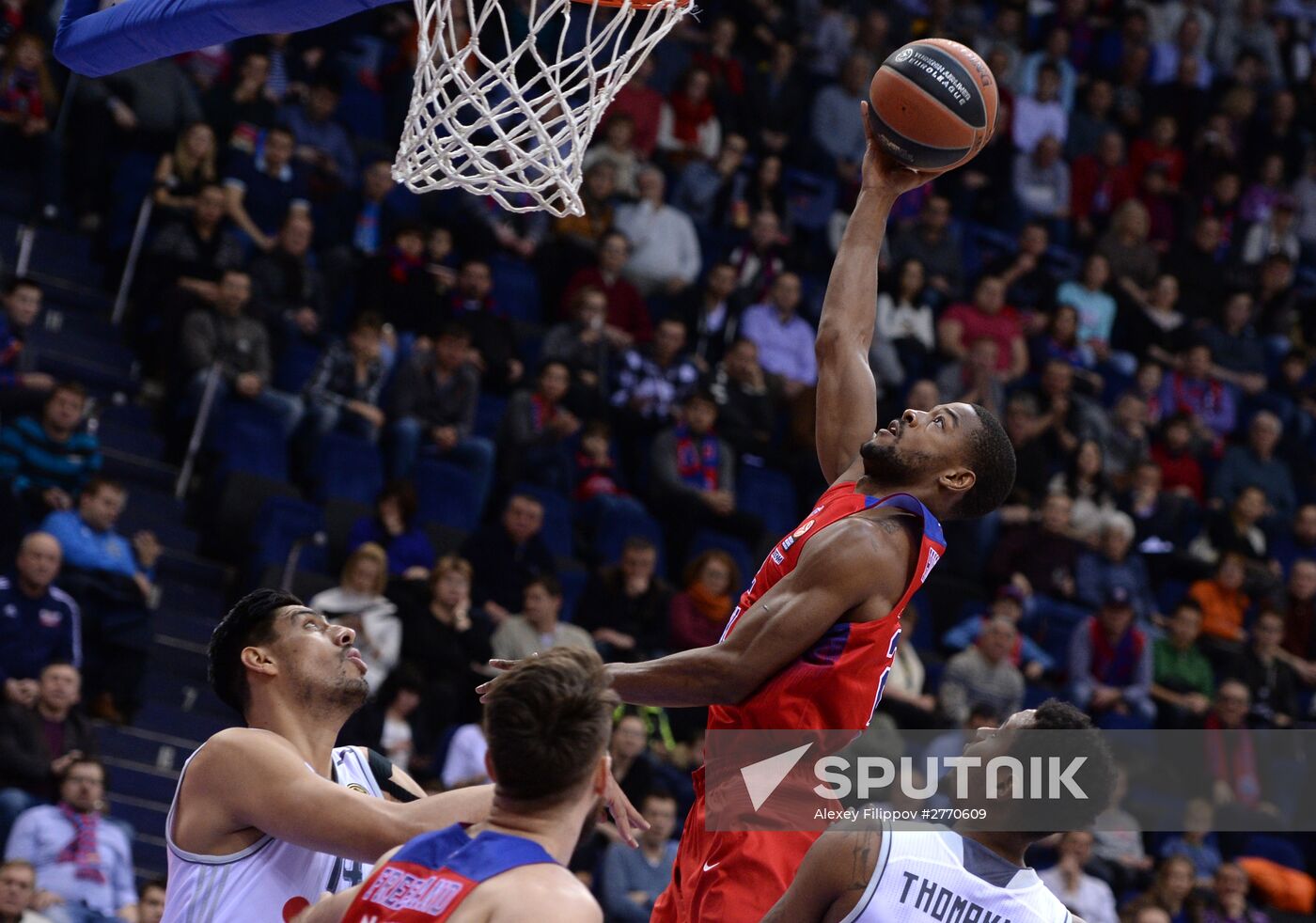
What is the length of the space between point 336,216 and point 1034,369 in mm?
5561

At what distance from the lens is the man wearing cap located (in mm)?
11211

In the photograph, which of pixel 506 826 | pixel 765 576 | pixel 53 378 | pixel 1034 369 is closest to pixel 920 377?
pixel 1034 369

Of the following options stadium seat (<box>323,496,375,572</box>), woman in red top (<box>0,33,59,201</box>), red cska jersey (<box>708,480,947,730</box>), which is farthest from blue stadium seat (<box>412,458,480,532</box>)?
red cska jersey (<box>708,480,947,730</box>)

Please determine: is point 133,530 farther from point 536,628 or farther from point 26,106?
point 26,106

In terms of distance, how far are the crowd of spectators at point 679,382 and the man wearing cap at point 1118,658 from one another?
0.08 ft

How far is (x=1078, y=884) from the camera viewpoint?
9.37m

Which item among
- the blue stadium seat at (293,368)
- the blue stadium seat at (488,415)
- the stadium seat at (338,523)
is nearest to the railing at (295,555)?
A: the stadium seat at (338,523)

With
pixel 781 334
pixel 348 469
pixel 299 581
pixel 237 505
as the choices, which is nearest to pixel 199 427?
pixel 237 505

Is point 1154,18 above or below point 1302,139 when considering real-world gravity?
above

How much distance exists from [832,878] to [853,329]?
1.70 m

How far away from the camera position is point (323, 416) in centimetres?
998

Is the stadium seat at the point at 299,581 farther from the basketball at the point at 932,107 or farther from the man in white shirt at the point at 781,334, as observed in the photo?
the basketball at the point at 932,107

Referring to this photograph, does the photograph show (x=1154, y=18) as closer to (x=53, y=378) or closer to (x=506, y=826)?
(x=53, y=378)

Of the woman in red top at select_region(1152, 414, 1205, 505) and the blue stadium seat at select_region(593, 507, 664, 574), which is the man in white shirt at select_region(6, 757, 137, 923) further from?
the woman in red top at select_region(1152, 414, 1205, 505)
